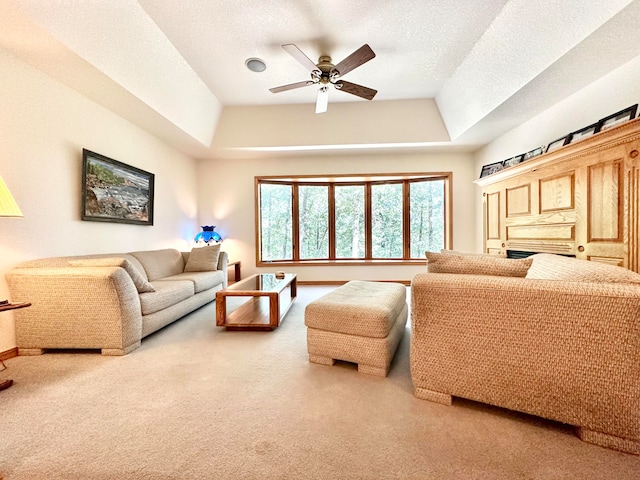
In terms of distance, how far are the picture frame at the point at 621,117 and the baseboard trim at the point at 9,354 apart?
4878mm

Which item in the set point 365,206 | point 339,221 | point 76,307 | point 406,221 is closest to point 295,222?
point 339,221

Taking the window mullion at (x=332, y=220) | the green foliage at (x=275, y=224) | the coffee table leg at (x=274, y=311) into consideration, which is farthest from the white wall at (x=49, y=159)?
the window mullion at (x=332, y=220)

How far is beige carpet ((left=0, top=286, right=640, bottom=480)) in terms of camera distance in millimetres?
1079

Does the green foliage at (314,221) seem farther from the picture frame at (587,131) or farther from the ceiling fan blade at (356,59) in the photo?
the picture frame at (587,131)

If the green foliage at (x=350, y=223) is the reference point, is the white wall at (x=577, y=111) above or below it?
above

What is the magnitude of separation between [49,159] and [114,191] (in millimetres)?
733

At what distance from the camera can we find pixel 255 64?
121 inches

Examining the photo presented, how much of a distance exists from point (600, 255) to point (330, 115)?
11.7ft

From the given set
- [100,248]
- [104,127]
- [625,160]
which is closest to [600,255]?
[625,160]

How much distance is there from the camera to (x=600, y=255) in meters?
1.95

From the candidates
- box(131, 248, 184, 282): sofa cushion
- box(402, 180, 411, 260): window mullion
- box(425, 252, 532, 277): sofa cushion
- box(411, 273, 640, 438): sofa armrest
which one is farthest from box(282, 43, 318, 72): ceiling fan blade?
box(402, 180, 411, 260): window mullion

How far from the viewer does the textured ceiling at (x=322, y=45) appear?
202 cm

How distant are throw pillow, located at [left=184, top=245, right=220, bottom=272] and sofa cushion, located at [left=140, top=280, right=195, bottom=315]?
786 mm

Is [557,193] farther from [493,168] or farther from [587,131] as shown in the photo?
[493,168]
